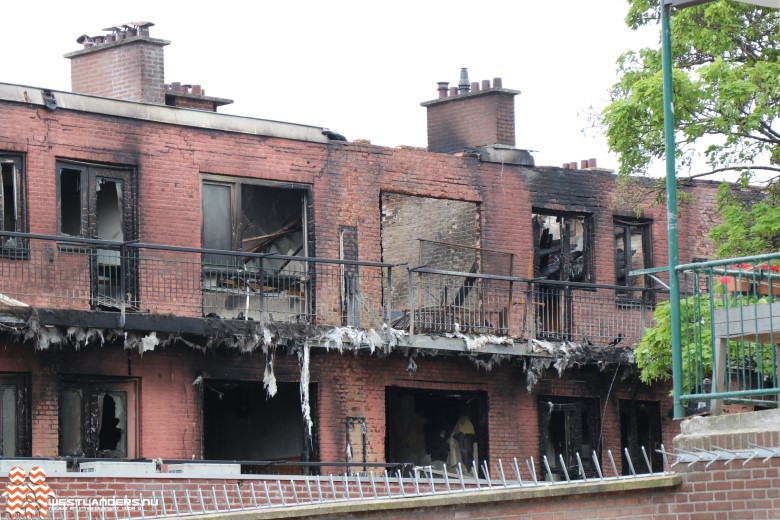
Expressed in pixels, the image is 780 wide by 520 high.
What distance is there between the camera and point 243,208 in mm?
26766

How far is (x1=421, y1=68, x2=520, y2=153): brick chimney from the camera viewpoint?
29812 millimetres

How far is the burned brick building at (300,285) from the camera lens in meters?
24.2

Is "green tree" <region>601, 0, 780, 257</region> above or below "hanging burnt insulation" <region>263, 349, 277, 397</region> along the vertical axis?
above

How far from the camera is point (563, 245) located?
30188 mm

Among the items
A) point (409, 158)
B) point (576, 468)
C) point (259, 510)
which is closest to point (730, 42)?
point (409, 158)

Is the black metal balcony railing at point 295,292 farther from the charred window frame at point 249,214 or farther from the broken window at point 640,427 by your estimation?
the broken window at point 640,427

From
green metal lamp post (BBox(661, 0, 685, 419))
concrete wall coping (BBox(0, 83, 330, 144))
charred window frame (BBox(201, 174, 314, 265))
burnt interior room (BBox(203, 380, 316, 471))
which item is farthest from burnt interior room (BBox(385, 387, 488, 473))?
green metal lamp post (BBox(661, 0, 685, 419))

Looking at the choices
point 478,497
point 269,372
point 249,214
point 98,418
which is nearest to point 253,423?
point 269,372

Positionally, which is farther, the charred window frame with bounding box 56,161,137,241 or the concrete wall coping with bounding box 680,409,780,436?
Answer: the charred window frame with bounding box 56,161,137,241

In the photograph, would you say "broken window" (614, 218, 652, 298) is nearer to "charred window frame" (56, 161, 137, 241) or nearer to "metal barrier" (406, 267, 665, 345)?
"metal barrier" (406, 267, 665, 345)

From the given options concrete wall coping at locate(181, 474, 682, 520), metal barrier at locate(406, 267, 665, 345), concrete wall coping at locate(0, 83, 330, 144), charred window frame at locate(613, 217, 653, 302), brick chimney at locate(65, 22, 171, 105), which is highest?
brick chimney at locate(65, 22, 171, 105)

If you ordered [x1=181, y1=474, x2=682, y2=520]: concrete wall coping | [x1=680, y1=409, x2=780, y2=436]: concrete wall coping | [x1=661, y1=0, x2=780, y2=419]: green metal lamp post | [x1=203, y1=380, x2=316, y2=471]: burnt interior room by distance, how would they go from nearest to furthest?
[x1=680, y1=409, x2=780, y2=436]: concrete wall coping < [x1=181, y1=474, x2=682, y2=520]: concrete wall coping < [x1=661, y1=0, x2=780, y2=419]: green metal lamp post < [x1=203, y1=380, x2=316, y2=471]: burnt interior room

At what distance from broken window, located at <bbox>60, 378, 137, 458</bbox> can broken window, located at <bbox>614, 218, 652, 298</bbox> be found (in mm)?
10354

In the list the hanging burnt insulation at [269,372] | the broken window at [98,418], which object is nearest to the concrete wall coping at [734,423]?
the broken window at [98,418]
